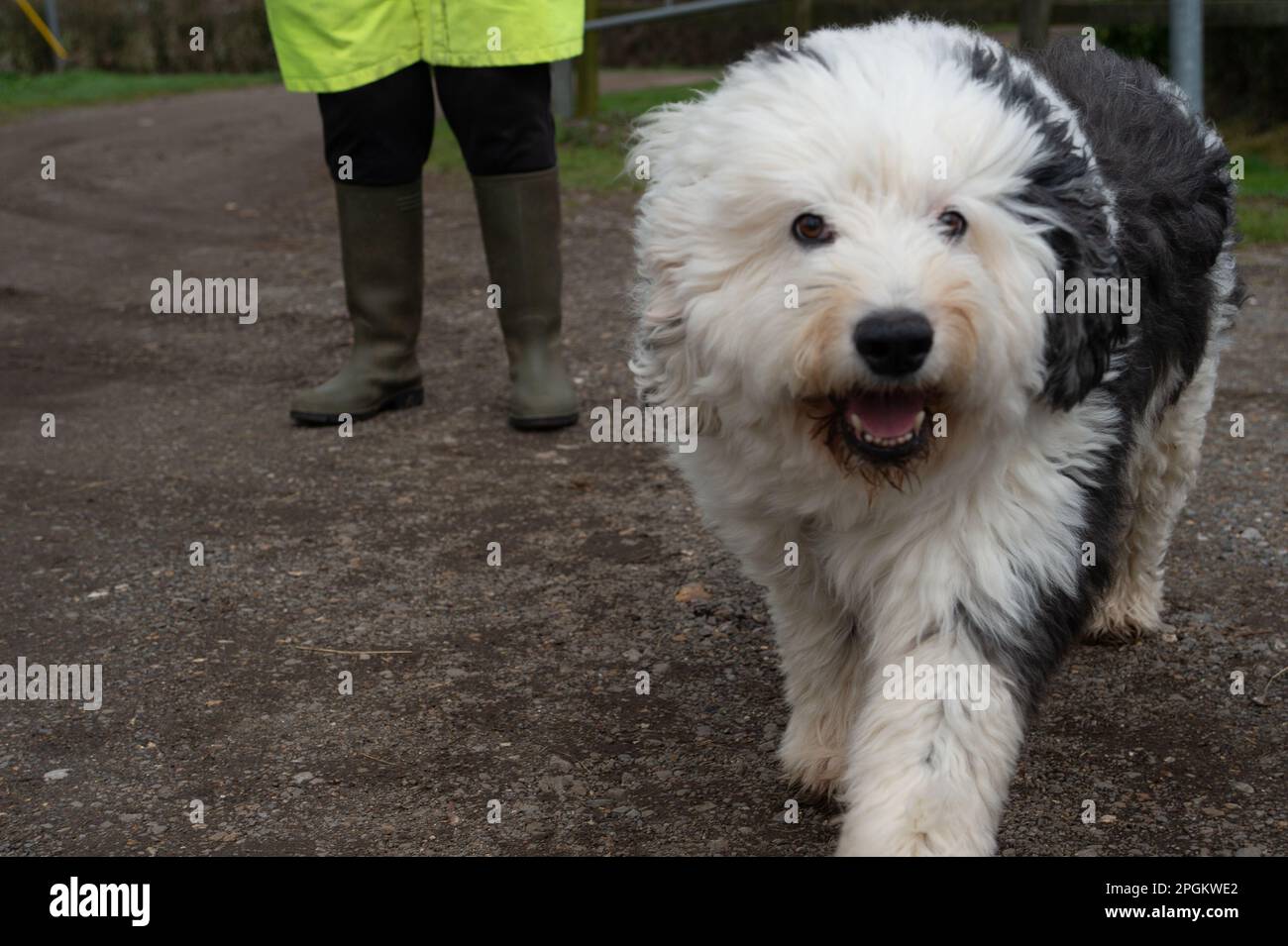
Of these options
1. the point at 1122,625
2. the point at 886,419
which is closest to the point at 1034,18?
the point at 1122,625

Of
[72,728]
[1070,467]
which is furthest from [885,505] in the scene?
[72,728]

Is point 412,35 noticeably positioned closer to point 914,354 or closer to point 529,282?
point 529,282

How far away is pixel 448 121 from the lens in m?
5.32

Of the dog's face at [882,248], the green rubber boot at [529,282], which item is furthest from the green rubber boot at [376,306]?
the dog's face at [882,248]

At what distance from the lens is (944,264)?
262 centimetres

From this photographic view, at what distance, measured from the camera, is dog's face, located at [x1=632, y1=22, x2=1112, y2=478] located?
2.60m

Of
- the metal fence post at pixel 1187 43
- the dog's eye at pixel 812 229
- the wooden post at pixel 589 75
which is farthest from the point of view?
the wooden post at pixel 589 75

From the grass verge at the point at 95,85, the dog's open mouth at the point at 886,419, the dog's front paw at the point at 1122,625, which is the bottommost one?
the grass verge at the point at 95,85

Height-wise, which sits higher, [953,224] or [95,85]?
[953,224]

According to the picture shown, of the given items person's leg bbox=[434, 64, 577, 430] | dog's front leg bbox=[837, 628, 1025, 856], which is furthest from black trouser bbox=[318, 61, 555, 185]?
dog's front leg bbox=[837, 628, 1025, 856]

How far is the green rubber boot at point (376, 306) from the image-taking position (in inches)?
222

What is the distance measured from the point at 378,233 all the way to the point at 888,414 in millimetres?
3291

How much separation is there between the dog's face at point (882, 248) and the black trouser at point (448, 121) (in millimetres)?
2520

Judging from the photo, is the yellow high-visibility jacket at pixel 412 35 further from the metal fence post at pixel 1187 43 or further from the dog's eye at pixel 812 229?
the metal fence post at pixel 1187 43
